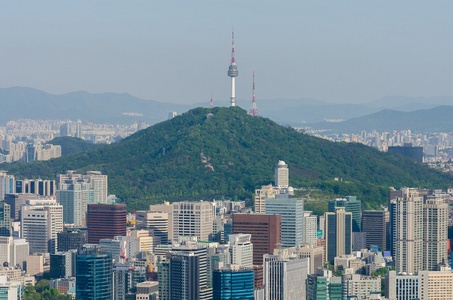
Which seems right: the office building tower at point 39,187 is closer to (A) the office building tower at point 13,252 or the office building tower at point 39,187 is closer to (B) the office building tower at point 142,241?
(B) the office building tower at point 142,241

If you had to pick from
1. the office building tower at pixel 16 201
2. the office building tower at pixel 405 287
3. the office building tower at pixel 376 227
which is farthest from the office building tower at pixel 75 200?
the office building tower at pixel 405 287

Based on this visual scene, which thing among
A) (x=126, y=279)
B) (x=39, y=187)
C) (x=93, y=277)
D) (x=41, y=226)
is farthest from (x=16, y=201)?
(x=93, y=277)

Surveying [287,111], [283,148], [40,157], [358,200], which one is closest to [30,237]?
[358,200]

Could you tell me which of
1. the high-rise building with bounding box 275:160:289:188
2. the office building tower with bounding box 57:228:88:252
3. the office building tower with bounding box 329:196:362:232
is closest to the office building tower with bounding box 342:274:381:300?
the office building tower with bounding box 57:228:88:252

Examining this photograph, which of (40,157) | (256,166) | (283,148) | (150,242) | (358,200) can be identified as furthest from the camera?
(40,157)

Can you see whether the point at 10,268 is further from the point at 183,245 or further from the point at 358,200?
the point at 358,200
